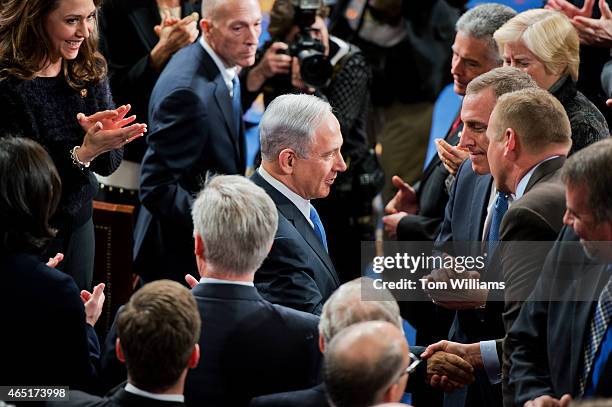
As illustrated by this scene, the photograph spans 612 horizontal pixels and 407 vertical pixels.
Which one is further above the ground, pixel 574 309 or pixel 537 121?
pixel 537 121

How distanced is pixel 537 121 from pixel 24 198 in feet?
5.34

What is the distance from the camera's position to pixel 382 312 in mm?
2961

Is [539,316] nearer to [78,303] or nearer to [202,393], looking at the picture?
[202,393]

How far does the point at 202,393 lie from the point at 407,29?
397 cm

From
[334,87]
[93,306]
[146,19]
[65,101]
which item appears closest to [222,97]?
[146,19]

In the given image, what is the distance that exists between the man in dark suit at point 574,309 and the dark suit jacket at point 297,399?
2.06 ft

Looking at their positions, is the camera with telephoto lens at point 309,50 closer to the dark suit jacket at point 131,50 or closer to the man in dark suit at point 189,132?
the man in dark suit at point 189,132

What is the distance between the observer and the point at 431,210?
16.4 ft

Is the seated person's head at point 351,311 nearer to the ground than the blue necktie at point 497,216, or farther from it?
farther from it

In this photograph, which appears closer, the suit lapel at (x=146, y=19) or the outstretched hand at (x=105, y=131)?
the outstretched hand at (x=105, y=131)

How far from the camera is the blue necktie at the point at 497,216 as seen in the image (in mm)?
3932

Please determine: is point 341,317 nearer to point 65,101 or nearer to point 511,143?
point 511,143

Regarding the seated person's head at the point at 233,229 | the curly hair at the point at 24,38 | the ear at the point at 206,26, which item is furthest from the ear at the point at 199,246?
the ear at the point at 206,26

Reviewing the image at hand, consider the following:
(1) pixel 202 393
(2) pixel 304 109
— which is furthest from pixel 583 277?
(2) pixel 304 109
